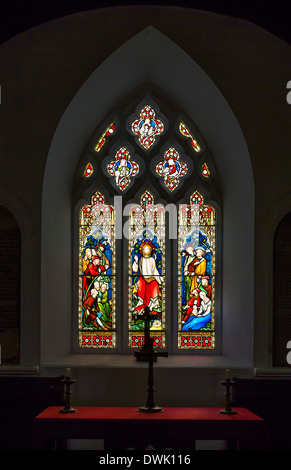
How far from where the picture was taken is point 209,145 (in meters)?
8.65

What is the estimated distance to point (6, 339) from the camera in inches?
304

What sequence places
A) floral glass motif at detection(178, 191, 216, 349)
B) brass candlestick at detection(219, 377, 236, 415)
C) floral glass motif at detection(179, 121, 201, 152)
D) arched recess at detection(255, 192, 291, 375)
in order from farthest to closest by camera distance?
floral glass motif at detection(179, 121, 201, 152), floral glass motif at detection(178, 191, 216, 349), arched recess at detection(255, 192, 291, 375), brass candlestick at detection(219, 377, 236, 415)

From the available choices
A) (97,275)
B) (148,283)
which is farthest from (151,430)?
(97,275)

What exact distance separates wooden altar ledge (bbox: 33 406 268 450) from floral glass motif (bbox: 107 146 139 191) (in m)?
2.78

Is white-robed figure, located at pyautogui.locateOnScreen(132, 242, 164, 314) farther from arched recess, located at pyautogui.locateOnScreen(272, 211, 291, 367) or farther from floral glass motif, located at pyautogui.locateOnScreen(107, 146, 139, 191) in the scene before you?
arched recess, located at pyautogui.locateOnScreen(272, 211, 291, 367)

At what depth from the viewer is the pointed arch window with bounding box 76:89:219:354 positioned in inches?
338

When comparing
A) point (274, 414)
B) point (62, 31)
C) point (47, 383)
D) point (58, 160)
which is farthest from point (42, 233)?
point (274, 414)

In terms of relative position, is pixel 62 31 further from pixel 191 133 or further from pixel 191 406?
pixel 191 406

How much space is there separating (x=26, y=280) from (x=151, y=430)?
1945 mm

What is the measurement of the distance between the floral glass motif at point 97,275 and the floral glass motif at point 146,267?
0.21 m

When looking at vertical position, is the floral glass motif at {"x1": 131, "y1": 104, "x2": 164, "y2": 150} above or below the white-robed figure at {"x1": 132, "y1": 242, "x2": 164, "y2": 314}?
above

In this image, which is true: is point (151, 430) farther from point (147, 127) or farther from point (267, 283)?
point (147, 127)

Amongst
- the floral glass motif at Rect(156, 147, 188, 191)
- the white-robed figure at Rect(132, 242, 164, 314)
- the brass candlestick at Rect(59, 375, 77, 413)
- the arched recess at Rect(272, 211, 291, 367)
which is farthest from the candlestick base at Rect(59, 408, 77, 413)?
the floral glass motif at Rect(156, 147, 188, 191)

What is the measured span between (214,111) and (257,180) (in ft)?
2.98
